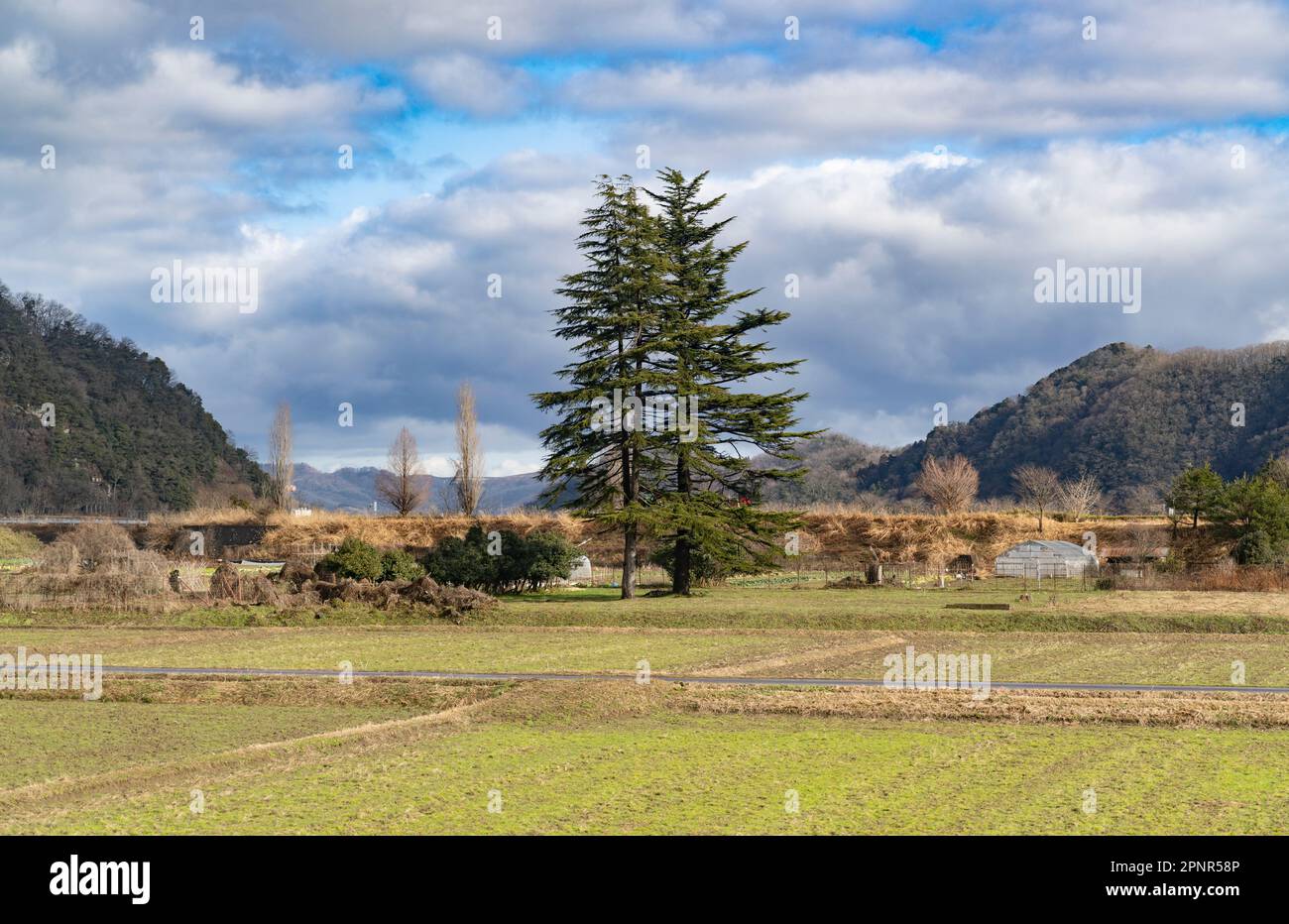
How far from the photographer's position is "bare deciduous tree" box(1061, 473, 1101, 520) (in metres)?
81.2

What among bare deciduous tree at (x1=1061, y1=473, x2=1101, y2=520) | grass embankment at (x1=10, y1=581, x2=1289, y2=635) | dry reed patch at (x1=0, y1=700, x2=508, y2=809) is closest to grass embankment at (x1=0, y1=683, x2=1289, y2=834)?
dry reed patch at (x1=0, y1=700, x2=508, y2=809)

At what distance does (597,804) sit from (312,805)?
114 inches

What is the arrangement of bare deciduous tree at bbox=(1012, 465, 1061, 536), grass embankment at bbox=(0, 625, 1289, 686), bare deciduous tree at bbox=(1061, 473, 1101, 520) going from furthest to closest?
bare deciduous tree at bbox=(1012, 465, 1061, 536)
bare deciduous tree at bbox=(1061, 473, 1101, 520)
grass embankment at bbox=(0, 625, 1289, 686)

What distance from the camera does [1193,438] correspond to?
114375mm

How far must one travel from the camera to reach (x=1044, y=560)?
57750 mm

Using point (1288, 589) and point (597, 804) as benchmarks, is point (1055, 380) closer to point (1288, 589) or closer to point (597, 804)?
point (1288, 589)

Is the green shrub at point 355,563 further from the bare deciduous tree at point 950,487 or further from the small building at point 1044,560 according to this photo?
the bare deciduous tree at point 950,487

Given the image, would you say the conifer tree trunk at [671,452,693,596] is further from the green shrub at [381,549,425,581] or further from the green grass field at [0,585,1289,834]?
the green grass field at [0,585,1289,834]

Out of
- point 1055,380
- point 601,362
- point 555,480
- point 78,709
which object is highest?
point 1055,380

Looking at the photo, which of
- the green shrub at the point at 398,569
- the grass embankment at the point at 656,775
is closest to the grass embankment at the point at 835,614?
the green shrub at the point at 398,569


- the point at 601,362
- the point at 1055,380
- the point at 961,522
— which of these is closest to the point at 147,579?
the point at 601,362

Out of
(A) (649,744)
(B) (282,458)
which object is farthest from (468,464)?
(A) (649,744)

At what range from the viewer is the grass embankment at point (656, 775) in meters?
11.8

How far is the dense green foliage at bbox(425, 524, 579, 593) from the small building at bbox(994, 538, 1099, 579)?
2179cm
